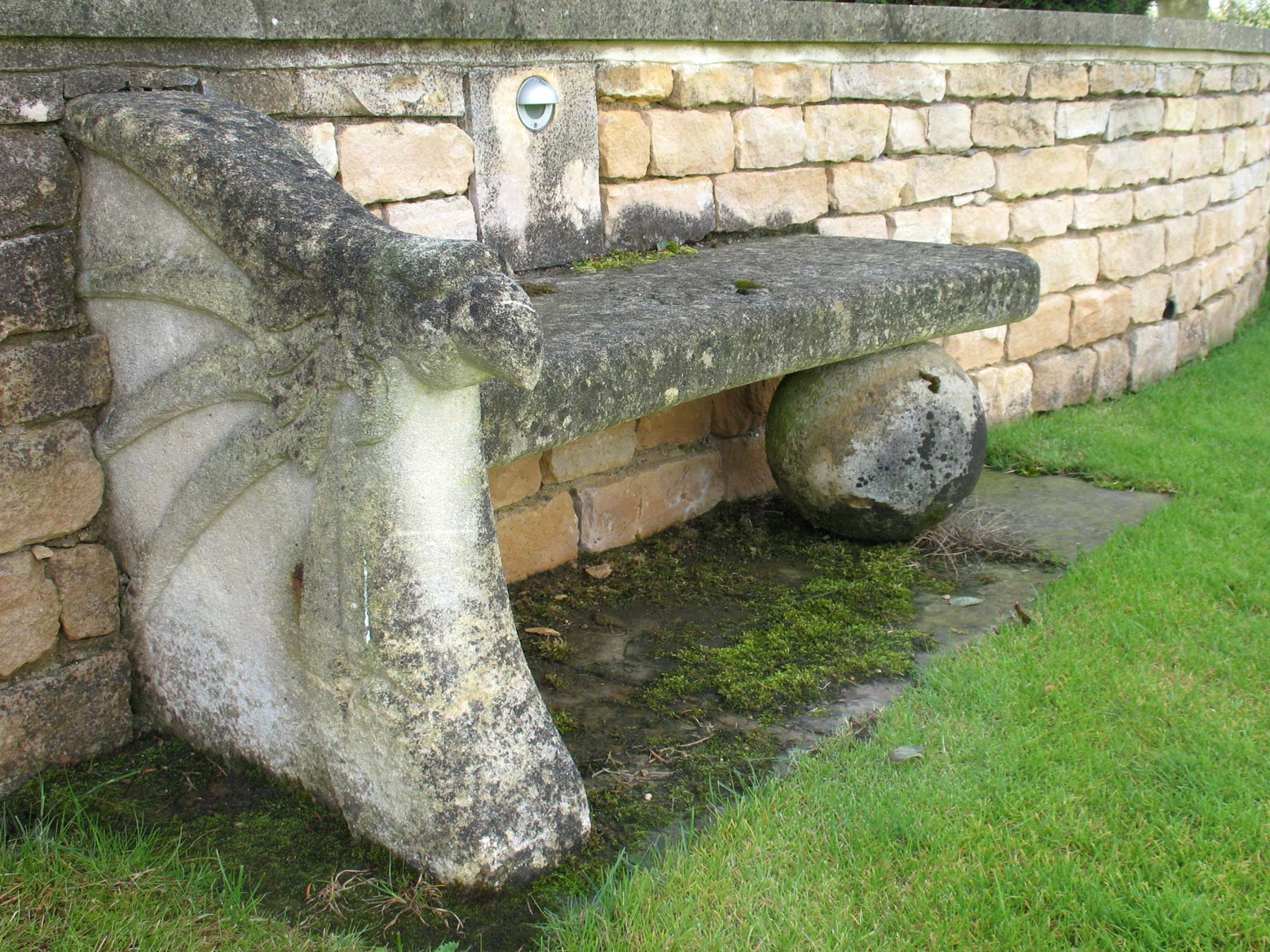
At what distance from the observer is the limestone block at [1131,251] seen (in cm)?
575

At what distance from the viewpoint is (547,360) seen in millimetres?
2318

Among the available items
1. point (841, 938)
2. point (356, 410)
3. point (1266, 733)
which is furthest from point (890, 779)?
point (356, 410)

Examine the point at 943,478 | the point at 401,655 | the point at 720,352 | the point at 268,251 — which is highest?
the point at 268,251

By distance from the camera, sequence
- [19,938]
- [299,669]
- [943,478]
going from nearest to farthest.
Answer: [19,938], [299,669], [943,478]

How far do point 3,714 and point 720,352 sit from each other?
169 centimetres

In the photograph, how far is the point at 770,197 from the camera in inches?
162

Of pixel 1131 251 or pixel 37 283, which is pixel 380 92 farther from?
pixel 1131 251

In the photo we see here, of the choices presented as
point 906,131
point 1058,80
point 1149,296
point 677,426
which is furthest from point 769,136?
point 1149,296

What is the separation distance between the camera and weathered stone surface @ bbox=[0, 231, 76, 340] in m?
2.21

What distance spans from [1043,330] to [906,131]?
4.43 feet

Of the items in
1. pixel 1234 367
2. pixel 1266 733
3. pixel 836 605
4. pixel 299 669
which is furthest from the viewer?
pixel 1234 367

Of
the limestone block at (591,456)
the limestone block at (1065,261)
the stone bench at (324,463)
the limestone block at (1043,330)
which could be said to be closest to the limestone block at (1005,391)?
the limestone block at (1043,330)

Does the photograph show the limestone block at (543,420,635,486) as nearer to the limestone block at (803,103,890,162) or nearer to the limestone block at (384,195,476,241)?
the limestone block at (384,195,476,241)

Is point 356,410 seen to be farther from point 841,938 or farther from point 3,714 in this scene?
point 841,938
